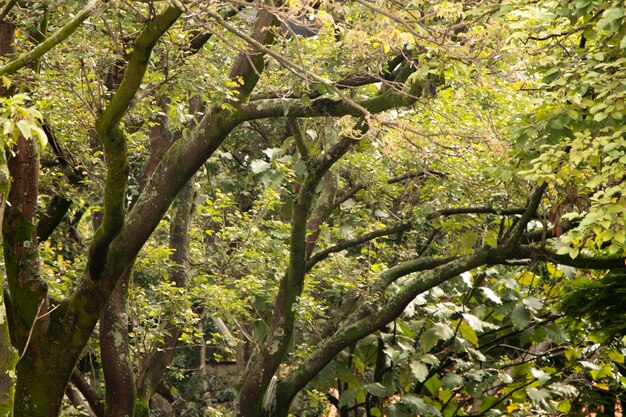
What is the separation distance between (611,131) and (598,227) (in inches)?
34.0

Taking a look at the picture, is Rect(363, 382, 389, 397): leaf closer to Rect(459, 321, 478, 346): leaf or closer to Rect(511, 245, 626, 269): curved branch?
Rect(459, 321, 478, 346): leaf

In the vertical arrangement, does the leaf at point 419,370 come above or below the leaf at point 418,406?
above

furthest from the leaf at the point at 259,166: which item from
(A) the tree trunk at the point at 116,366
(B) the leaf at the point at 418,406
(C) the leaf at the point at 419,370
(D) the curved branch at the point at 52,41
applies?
(D) the curved branch at the point at 52,41

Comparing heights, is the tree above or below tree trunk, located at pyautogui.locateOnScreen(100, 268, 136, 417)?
above

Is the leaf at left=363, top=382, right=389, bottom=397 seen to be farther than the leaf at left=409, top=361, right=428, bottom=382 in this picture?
Yes

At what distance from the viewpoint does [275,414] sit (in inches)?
404

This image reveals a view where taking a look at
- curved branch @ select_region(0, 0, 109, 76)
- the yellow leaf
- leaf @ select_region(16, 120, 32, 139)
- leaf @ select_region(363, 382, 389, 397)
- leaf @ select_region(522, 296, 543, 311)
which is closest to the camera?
leaf @ select_region(16, 120, 32, 139)

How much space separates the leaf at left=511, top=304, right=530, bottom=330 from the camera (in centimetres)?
1014

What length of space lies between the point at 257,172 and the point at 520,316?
3209mm

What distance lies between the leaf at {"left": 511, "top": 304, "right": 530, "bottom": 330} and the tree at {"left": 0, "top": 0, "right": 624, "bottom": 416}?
0.08 feet

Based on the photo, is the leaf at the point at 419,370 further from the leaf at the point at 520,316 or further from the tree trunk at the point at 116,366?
the tree trunk at the point at 116,366

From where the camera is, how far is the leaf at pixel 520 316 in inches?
399

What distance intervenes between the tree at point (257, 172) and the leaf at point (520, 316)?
25mm

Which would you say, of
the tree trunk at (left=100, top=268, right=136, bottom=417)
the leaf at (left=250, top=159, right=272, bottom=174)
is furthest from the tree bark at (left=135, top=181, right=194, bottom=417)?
the leaf at (left=250, top=159, right=272, bottom=174)
